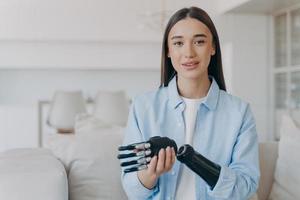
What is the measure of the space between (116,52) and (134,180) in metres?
4.04

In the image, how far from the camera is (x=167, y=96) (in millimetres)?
1314

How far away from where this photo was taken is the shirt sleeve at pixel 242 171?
1.14 m

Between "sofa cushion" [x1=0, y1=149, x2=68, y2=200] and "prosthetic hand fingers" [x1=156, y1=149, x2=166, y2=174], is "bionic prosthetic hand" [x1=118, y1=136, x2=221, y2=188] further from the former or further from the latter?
"sofa cushion" [x1=0, y1=149, x2=68, y2=200]

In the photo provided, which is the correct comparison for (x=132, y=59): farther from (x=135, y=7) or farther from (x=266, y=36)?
(x=266, y=36)

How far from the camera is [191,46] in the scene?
122cm

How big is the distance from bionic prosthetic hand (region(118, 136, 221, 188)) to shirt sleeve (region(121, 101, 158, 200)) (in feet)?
0.25

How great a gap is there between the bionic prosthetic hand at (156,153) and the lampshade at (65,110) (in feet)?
10.6

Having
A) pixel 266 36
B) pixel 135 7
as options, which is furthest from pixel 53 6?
pixel 266 36

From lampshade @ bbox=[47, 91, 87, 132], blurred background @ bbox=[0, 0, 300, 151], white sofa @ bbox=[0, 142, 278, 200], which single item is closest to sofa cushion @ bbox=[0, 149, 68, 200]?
white sofa @ bbox=[0, 142, 278, 200]

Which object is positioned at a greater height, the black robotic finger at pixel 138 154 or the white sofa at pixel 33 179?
the black robotic finger at pixel 138 154

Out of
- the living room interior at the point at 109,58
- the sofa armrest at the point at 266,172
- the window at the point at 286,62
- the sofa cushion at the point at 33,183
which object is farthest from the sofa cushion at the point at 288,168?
the window at the point at 286,62

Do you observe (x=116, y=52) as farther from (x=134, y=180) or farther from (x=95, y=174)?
(x=134, y=180)

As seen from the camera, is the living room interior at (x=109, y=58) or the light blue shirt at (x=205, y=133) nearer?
the light blue shirt at (x=205, y=133)

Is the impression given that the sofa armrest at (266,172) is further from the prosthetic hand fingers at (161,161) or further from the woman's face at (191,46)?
the prosthetic hand fingers at (161,161)
